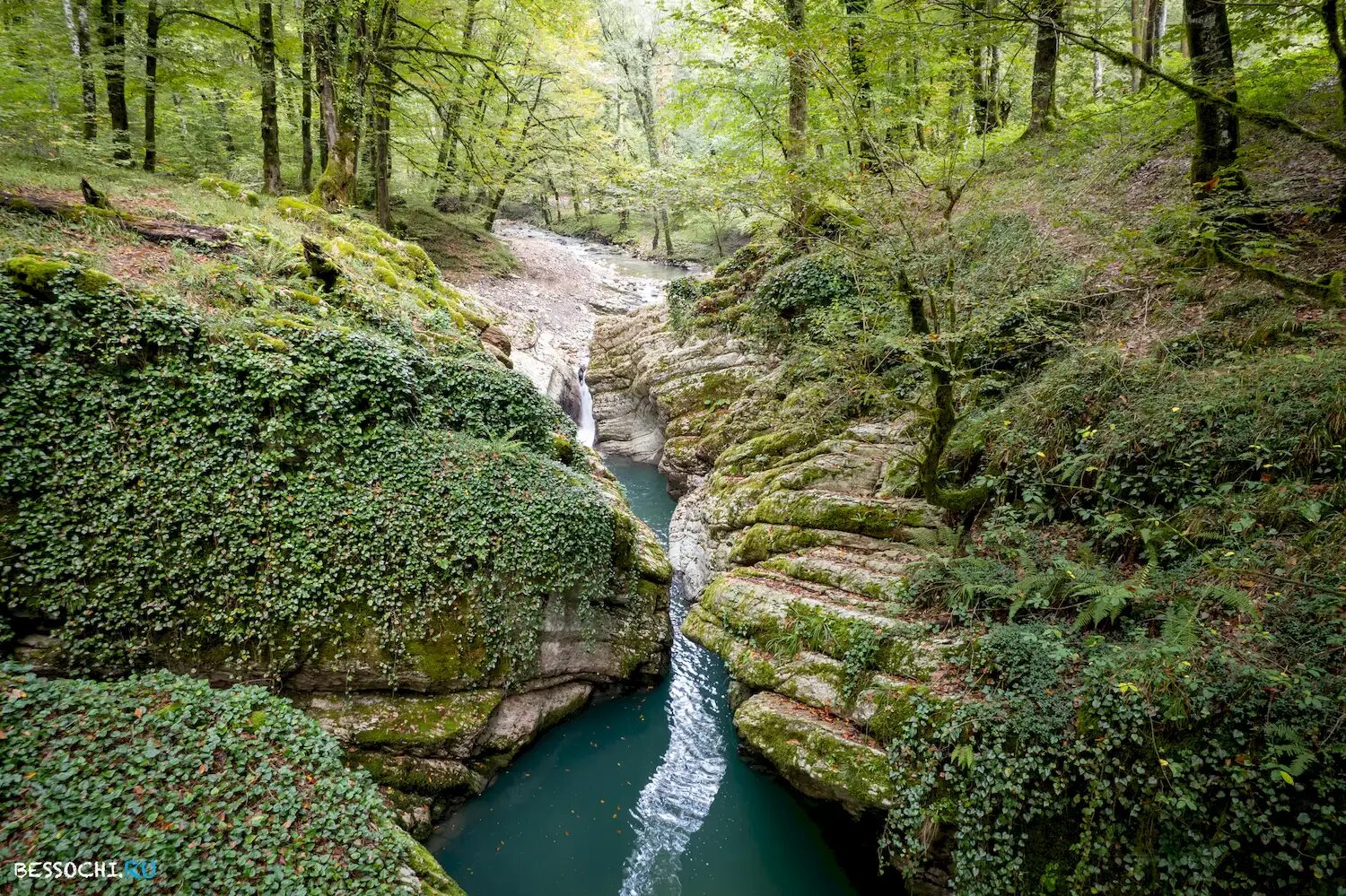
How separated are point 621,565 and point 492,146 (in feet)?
37.2

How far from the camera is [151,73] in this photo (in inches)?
456

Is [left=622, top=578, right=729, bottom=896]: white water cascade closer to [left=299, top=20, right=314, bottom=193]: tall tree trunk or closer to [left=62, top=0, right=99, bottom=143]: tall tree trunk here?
[left=299, top=20, right=314, bottom=193]: tall tree trunk

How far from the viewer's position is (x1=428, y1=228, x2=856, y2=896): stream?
6.17m

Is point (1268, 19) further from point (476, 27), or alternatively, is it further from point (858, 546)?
point (476, 27)

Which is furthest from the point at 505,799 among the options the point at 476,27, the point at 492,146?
the point at 476,27

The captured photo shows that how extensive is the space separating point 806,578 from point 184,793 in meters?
6.46

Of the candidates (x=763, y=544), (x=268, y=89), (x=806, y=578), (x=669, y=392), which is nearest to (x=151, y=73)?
(x=268, y=89)

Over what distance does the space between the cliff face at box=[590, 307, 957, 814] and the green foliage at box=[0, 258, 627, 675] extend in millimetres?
2458

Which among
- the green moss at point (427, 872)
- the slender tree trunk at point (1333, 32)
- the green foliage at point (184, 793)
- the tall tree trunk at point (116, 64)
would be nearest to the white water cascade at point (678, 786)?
the green moss at point (427, 872)

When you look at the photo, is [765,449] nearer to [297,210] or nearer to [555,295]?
[297,210]

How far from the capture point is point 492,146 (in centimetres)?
1370

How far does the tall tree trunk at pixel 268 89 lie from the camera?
38.4 ft

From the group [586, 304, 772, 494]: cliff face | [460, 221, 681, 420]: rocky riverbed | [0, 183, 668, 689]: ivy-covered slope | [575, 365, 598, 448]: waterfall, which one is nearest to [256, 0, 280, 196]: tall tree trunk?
[460, 221, 681, 420]: rocky riverbed

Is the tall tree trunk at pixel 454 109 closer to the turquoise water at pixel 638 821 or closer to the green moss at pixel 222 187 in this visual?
the green moss at pixel 222 187
